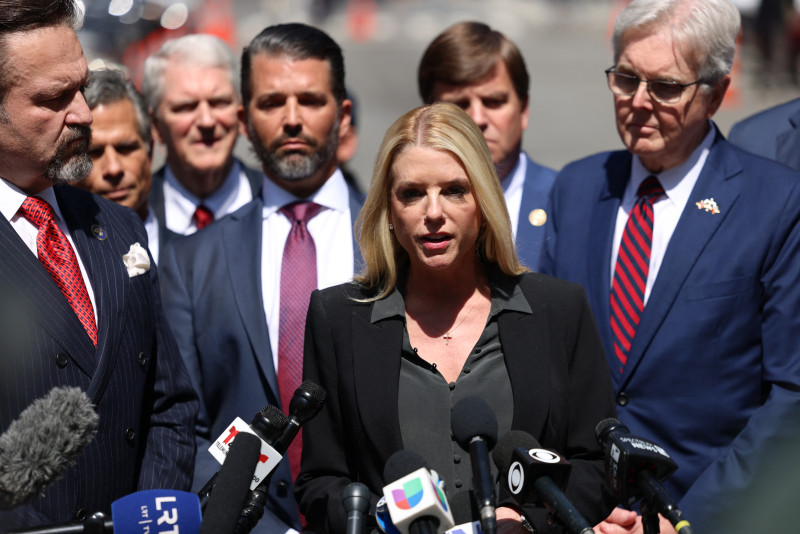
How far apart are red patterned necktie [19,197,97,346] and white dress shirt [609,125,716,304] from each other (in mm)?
2110

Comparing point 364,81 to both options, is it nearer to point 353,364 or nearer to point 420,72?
point 420,72

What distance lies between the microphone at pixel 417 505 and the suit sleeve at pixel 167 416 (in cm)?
127

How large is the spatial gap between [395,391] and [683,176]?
1668mm

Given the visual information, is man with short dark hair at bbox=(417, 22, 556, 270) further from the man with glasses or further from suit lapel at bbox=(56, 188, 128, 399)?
suit lapel at bbox=(56, 188, 128, 399)

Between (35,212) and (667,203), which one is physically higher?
(35,212)

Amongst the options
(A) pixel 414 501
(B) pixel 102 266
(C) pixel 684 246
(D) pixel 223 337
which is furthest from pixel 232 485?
(C) pixel 684 246

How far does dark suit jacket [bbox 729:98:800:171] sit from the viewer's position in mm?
5059

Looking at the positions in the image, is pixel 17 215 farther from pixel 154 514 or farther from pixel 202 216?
pixel 202 216

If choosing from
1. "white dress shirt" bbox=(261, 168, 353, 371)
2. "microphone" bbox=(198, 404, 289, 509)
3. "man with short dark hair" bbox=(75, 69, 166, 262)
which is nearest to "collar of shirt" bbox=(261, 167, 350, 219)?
"white dress shirt" bbox=(261, 168, 353, 371)

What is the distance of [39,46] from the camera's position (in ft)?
11.4

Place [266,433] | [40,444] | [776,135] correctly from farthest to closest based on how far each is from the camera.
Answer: [776,135], [266,433], [40,444]

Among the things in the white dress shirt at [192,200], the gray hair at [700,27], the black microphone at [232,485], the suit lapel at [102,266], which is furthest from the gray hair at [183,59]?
the black microphone at [232,485]

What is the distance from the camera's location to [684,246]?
429cm

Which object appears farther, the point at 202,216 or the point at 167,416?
the point at 202,216
